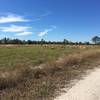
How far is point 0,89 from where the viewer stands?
7.61m

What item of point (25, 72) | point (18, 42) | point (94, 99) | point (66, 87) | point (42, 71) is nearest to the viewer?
point (94, 99)

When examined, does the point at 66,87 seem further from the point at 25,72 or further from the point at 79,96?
the point at 25,72

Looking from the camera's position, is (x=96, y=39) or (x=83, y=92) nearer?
(x=83, y=92)

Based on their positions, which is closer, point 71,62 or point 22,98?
point 22,98

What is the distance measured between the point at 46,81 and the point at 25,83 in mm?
948

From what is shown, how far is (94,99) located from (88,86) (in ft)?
5.95

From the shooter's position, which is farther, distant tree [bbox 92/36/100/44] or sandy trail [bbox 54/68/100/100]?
distant tree [bbox 92/36/100/44]

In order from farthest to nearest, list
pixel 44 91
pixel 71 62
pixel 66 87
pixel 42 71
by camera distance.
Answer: pixel 71 62
pixel 42 71
pixel 66 87
pixel 44 91

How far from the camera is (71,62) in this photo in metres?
15.3

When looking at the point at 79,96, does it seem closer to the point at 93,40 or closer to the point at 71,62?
the point at 71,62

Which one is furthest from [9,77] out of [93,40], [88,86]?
[93,40]

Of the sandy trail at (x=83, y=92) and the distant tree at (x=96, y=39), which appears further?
the distant tree at (x=96, y=39)

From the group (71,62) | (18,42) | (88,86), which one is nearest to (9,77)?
(88,86)

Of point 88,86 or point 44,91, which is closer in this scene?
point 44,91
